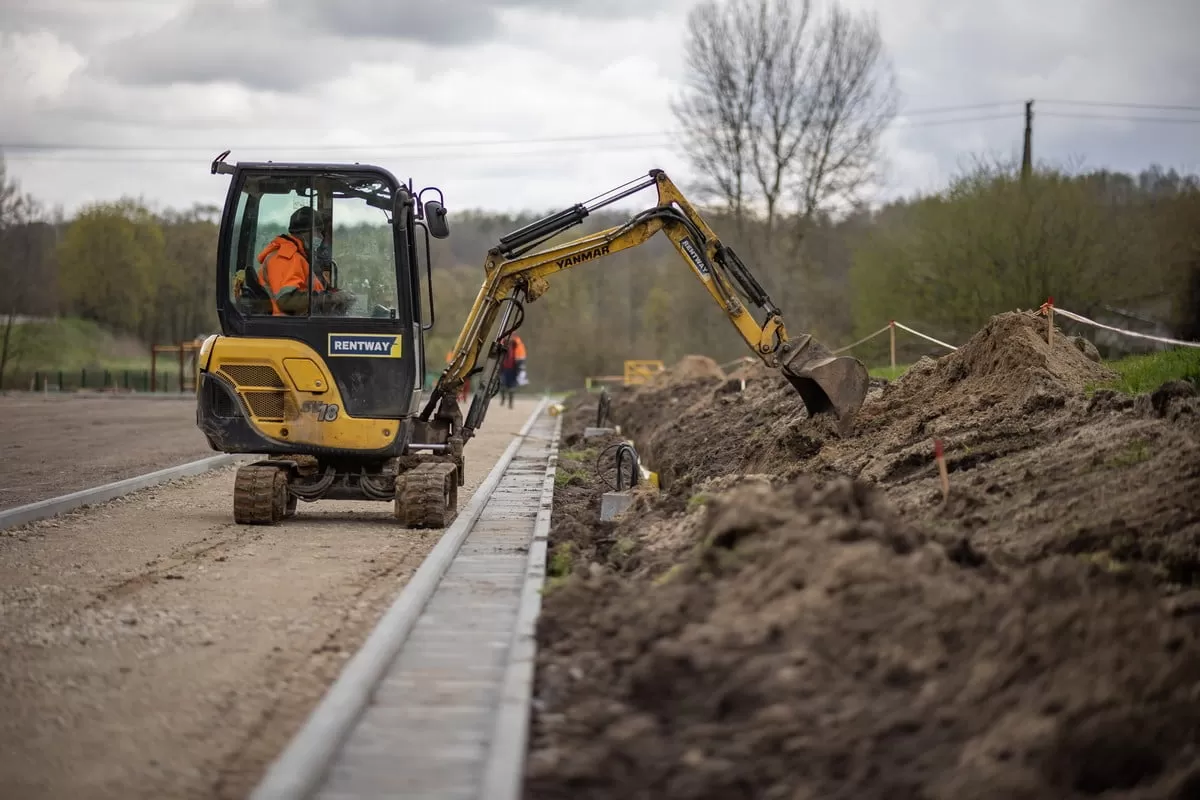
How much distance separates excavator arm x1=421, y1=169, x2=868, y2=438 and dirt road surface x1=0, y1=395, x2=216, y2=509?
4.67m

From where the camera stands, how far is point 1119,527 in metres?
7.55

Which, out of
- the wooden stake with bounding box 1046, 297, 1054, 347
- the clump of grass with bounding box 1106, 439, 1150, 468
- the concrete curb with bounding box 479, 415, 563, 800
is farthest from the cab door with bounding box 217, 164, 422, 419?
the wooden stake with bounding box 1046, 297, 1054, 347

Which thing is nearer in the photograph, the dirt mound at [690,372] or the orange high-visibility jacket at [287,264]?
the orange high-visibility jacket at [287,264]

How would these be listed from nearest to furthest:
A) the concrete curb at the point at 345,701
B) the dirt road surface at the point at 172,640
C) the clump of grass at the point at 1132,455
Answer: the concrete curb at the point at 345,701
the dirt road surface at the point at 172,640
the clump of grass at the point at 1132,455

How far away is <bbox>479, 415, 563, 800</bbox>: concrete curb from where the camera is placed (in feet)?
15.8

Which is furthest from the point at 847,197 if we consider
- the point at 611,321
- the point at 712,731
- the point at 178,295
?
the point at 178,295

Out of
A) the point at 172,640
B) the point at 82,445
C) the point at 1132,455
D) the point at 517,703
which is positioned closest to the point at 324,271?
the point at 172,640

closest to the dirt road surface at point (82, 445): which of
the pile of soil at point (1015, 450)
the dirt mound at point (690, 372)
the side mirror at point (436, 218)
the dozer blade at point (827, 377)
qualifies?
the side mirror at point (436, 218)

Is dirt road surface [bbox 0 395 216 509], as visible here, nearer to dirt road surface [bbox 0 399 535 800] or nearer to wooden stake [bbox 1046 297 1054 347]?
dirt road surface [bbox 0 399 535 800]

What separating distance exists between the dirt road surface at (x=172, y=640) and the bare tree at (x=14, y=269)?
152 ft

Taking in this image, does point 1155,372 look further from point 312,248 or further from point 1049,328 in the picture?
point 312,248

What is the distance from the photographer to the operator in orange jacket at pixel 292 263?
12.6 m

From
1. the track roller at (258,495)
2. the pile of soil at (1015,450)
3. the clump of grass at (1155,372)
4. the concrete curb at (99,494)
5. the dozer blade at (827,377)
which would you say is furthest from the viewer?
the dozer blade at (827,377)

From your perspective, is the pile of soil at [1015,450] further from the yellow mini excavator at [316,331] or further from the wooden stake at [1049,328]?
the yellow mini excavator at [316,331]
